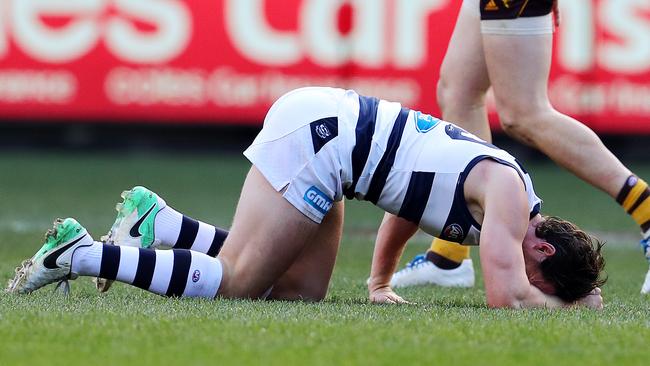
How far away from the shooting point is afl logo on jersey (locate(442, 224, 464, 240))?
4.29 meters

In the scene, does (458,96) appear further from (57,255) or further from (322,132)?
(57,255)

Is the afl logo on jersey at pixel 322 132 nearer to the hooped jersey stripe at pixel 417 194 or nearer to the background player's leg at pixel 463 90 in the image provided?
the hooped jersey stripe at pixel 417 194

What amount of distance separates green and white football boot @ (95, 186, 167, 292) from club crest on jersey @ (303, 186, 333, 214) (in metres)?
0.71

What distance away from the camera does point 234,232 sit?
4309 millimetres

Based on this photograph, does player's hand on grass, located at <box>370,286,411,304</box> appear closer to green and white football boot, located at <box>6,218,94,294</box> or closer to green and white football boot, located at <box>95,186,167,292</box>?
green and white football boot, located at <box>95,186,167,292</box>

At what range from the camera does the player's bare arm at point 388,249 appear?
15.6ft

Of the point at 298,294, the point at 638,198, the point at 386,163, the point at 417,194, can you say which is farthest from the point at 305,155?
the point at 638,198

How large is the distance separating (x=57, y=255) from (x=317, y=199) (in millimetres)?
890

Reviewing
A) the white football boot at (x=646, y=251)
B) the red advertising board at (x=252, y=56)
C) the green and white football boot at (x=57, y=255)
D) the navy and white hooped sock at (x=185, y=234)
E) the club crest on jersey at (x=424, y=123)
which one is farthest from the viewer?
the red advertising board at (x=252, y=56)

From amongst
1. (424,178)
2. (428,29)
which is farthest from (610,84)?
(424,178)

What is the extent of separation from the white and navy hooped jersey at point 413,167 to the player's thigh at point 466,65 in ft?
3.43

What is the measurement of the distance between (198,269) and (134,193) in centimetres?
57

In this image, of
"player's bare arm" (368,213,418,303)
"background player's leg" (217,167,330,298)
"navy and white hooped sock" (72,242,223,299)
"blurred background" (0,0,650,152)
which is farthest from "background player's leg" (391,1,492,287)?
"blurred background" (0,0,650,152)

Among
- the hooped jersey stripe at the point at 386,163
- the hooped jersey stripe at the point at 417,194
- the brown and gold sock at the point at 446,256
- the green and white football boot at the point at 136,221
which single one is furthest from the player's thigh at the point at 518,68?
the green and white football boot at the point at 136,221
